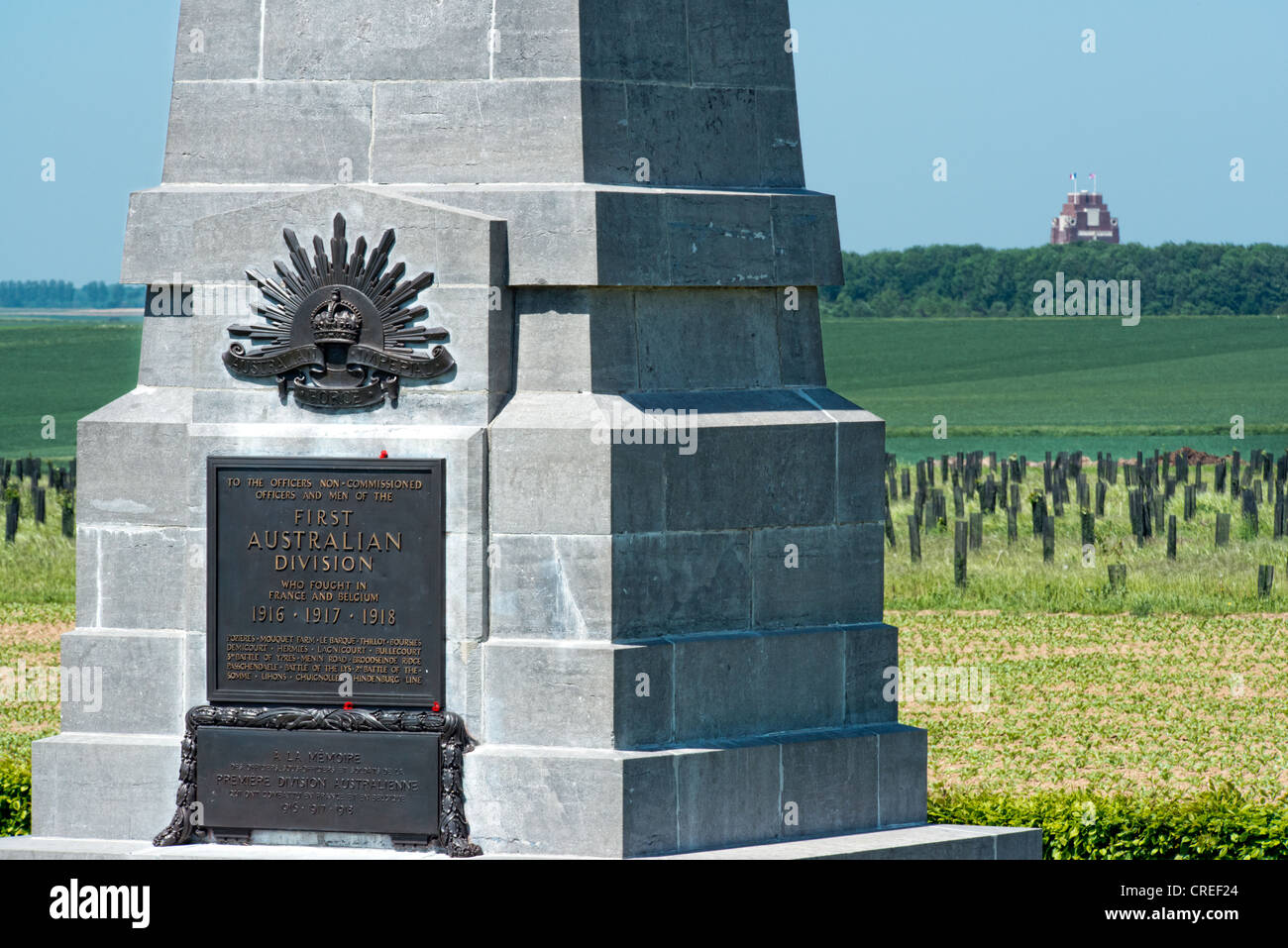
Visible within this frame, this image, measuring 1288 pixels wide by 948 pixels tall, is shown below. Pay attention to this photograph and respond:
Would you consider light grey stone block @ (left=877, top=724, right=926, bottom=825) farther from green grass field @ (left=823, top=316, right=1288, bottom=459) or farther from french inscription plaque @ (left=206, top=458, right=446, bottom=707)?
green grass field @ (left=823, top=316, right=1288, bottom=459)

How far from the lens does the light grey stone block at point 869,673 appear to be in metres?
10.9

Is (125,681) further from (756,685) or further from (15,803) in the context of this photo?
(756,685)

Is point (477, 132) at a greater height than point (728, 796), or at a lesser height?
greater

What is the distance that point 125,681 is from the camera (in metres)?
10.7

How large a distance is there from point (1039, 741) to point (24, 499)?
2981 centimetres

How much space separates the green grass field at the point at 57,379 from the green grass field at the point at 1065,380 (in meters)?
36.7

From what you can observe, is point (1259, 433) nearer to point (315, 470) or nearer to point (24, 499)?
point (24, 499)

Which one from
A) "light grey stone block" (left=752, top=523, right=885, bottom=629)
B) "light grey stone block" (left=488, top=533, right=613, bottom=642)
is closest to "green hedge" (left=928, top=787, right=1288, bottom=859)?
"light grey stone block" (left=752, top=523, right=885, bottom=629)

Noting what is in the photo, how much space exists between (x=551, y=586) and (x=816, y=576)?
154cm

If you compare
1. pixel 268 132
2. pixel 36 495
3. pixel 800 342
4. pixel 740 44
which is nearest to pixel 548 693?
pixel 800 342

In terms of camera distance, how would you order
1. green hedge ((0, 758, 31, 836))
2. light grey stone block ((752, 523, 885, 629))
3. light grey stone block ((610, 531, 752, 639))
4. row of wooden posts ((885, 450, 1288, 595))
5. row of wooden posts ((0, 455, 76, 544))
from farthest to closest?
row of wooden posts ((0, 455, 76, 544)) < row of wooden posts ((885, 450, 1288, 595)) < green hedge ((0, 758, 31, 836)) < light grey stone block ((752, 523, 885, 629)) < light grey stone block ((610, 531, 752, 639))

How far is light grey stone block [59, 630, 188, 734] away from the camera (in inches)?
419

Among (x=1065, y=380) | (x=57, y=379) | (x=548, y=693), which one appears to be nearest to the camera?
(x=548, y=693)

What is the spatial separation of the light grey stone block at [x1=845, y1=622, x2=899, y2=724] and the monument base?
2.06 ft
